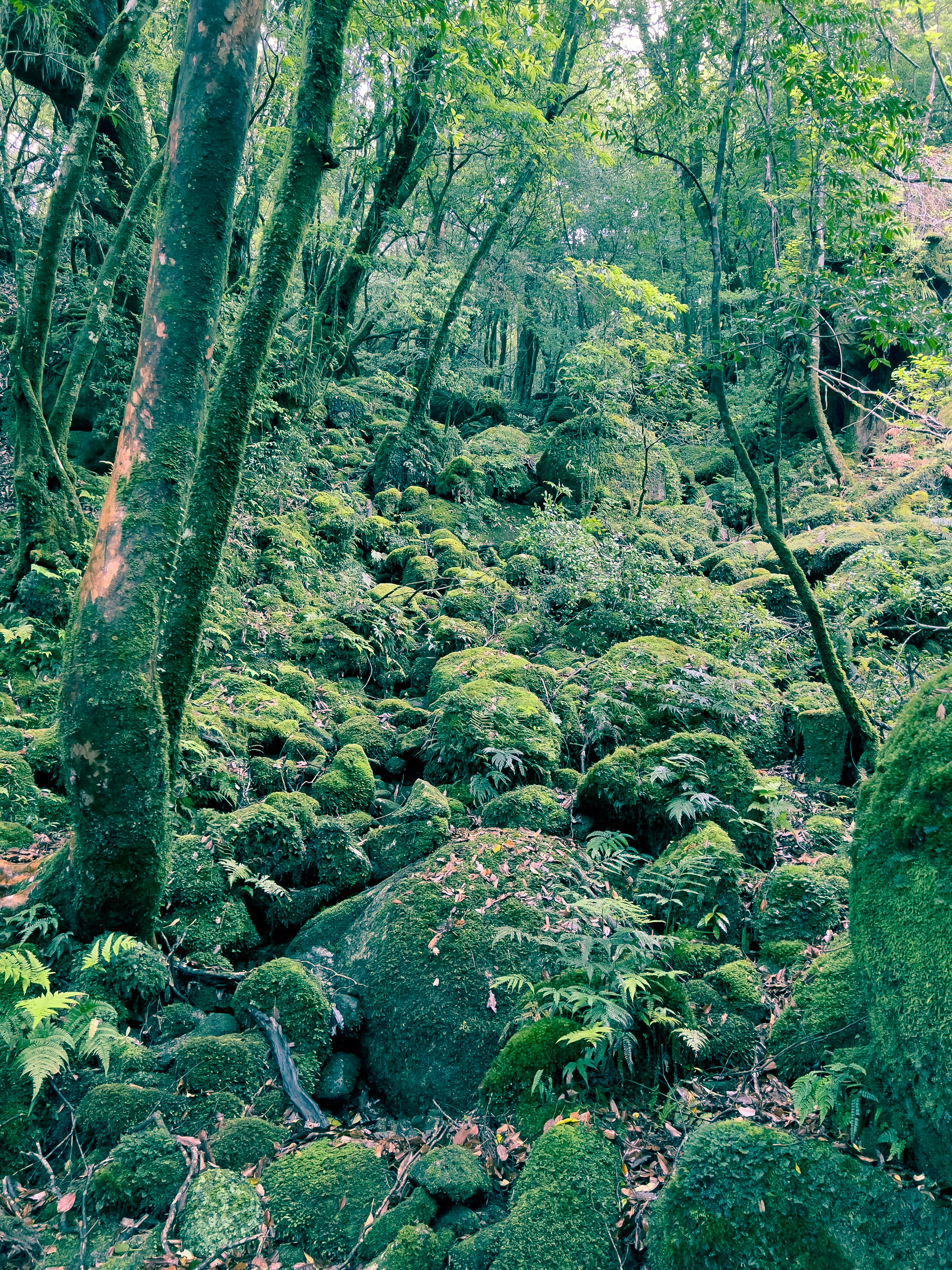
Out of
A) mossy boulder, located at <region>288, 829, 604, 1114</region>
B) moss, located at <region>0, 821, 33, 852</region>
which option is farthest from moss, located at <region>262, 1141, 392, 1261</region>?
moss, located at <region>0, 821, 33, 852</region>

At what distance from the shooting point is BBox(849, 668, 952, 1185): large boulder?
7.58ft

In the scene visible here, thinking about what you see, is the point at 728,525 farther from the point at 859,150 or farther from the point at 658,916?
the point at 658,916

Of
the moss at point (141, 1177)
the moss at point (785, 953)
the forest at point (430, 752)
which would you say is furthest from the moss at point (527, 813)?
the moss at point (141, 1177)

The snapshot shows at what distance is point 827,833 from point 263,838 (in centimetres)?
405

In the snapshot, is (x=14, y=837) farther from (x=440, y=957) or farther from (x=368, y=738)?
(x=368, y=738)

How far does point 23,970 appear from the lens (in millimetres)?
3246

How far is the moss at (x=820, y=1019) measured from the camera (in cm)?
298

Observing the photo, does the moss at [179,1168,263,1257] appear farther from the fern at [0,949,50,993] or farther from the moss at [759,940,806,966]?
the moss at [759,940,806,966]

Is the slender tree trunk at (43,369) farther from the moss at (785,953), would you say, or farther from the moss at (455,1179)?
the moss at (785,953)

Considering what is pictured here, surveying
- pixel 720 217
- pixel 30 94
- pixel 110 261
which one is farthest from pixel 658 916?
pixel 30 94

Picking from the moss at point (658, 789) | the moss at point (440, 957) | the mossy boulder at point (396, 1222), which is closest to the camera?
the mossy boulder at point (396, 1222)

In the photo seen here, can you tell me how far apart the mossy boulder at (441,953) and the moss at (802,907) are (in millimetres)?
1221

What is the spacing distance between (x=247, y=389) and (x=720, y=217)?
5.42 m

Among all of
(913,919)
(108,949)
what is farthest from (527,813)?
(913,919)
